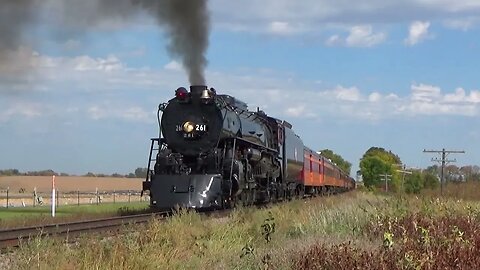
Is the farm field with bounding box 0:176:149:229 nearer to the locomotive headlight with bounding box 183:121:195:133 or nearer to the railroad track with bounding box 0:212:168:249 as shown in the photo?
the railroad track with bounding box 0:212:168:249

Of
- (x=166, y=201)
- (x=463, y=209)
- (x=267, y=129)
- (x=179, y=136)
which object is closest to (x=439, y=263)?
(x=463, y=209)

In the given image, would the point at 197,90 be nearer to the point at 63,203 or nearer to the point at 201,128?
the point at 201,128

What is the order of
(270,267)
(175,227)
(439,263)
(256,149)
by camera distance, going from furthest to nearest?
(256,149) < (175,227) < (270,267) < (439,263)

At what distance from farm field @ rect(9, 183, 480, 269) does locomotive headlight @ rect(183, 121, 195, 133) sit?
22.5ft

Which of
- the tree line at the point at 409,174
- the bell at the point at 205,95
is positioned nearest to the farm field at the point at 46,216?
the bell at the point at 205,95

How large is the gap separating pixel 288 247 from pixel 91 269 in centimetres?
348

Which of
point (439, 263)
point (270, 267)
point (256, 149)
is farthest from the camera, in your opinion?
point (256, 149)

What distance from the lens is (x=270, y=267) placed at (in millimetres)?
10070

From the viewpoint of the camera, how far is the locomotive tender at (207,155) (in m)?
22.5

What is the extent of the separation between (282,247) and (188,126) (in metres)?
12.7

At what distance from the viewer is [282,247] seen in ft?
38.8

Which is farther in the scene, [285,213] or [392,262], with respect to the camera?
[285,213]

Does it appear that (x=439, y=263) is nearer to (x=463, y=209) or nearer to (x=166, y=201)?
(x=463, y=209)

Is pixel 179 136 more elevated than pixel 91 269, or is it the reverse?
pixel 179 136
